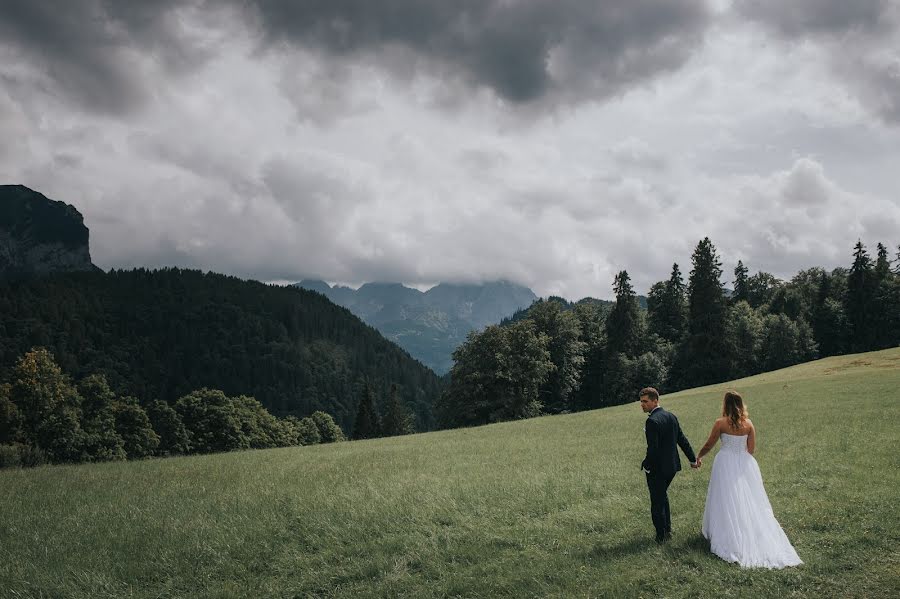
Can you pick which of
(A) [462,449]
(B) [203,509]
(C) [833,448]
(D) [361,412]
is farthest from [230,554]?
(D) [361,412]

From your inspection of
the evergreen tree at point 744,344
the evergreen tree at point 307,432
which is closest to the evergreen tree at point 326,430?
the evergreen tree at point 307,432

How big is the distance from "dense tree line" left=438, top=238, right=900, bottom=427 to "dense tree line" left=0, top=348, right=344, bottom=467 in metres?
32.2

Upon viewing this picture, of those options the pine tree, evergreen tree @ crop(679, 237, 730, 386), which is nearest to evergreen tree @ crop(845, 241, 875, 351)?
evergreen tree @ crop(679, 237, 730, 386)

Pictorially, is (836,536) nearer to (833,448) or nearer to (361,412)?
(833,448)

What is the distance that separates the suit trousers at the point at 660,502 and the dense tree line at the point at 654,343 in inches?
2181

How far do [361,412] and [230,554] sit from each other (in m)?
113

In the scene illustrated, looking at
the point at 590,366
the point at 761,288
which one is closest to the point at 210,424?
the point at 590,366

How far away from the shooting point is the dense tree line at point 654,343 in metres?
68.6

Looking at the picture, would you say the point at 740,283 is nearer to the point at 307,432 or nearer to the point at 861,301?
the point at 861,301

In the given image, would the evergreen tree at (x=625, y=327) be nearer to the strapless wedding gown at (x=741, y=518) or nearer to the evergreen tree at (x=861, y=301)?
the evergreen tree at (x=861, y=301)

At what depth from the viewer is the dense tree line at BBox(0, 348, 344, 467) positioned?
4847cm

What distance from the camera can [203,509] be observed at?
1509 cm

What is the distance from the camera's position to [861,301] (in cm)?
9188

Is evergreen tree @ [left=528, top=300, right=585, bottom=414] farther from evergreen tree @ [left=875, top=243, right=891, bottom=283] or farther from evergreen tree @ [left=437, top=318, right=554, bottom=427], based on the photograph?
evergreen tree @ [left=875, top=243, right=891, bottom=283]
